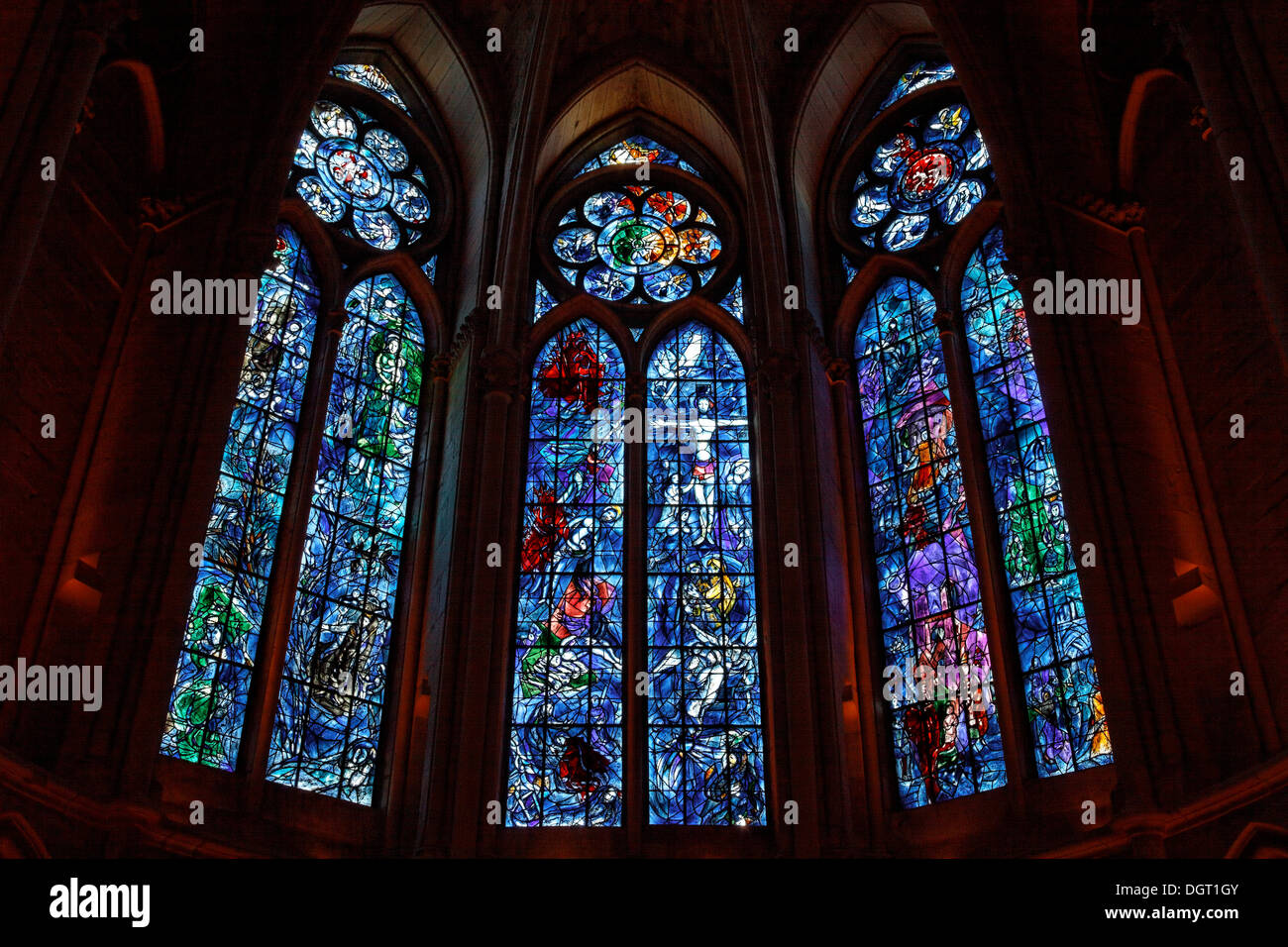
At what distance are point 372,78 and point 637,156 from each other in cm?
322

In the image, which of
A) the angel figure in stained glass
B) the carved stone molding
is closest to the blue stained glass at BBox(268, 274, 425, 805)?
the angel figure in stained glass

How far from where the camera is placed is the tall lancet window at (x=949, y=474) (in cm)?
1207

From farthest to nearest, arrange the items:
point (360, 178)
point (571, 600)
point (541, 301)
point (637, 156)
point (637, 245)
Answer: point (637, 156) < point (637, 245) < point (541, 301) < point (360, 178) < point (571, 600)

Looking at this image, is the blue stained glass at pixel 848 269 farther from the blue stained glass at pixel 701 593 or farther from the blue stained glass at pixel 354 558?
the blue stained glass at pixel 354 558

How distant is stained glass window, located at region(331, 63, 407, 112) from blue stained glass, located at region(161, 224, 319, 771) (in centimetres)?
248

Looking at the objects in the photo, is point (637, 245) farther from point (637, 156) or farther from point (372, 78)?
point (372, 78)

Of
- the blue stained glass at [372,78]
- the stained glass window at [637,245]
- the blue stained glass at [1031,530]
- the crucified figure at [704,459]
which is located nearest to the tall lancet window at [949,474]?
the blue stained glass at [1031,530]

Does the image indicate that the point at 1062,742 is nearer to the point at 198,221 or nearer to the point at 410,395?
the point at 410,395

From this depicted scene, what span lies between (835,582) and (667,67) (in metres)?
6.81

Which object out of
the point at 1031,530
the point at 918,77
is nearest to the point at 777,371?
the point at 1031,530

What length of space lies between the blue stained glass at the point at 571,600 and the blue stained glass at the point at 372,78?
3494 millimetres

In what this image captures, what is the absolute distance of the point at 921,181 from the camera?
618 inches

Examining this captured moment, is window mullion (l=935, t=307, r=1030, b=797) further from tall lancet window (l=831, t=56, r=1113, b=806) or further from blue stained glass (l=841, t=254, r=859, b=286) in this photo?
blue stained glass (l=841, t=254, r=859, b=286)
